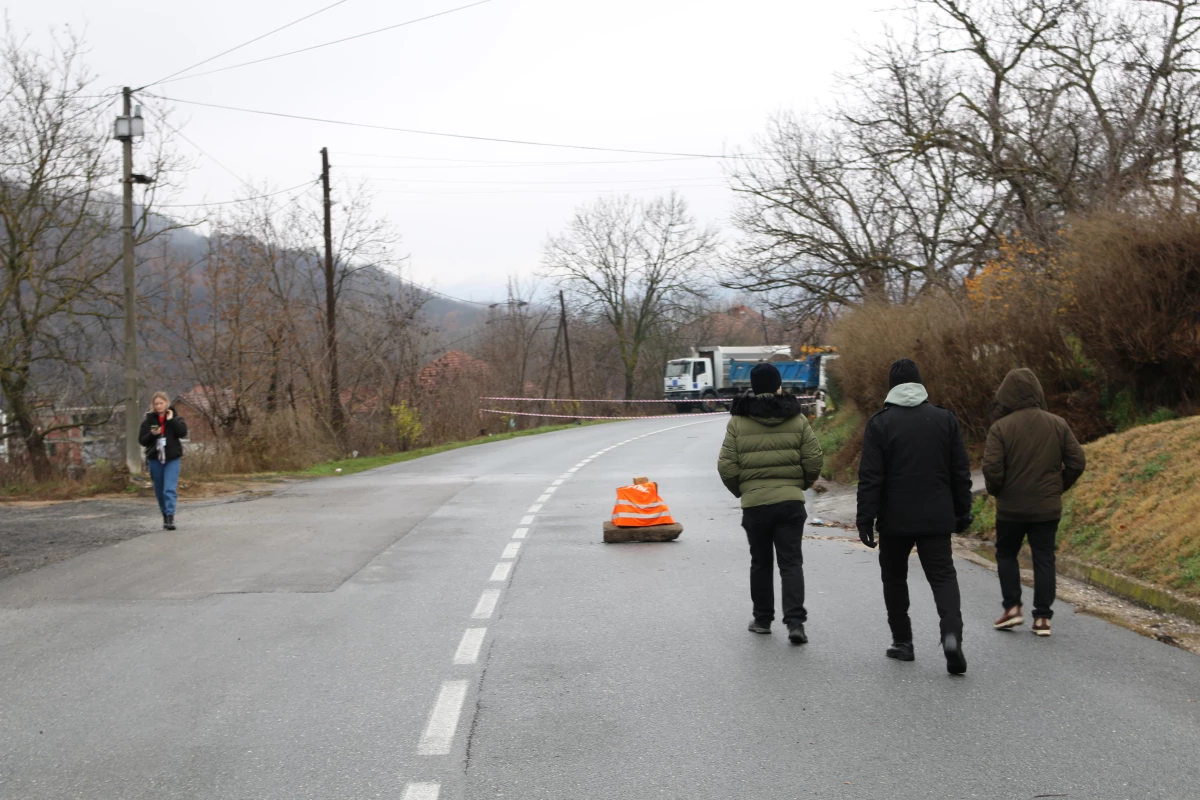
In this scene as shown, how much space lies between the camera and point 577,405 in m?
55.2

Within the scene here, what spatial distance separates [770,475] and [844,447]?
13270 mm

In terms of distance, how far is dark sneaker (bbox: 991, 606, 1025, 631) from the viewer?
727 centimetres

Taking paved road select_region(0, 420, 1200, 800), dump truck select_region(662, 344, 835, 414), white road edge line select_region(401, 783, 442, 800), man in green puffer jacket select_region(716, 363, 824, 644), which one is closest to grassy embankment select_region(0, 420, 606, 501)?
paved road select_region(0, 420, 1200, 800)

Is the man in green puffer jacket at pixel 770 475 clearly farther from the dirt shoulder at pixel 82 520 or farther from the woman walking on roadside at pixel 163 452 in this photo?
the woman walking on roadside at pixel 163 452

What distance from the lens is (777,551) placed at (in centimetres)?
712

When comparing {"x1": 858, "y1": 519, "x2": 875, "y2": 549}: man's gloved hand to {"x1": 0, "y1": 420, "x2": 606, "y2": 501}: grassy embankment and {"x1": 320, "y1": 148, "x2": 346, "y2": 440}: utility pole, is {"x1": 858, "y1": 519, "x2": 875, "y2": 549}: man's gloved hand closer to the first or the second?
{"x1": 0, "y1": 420, "x2": 606, "y2": 501}: grassy embankment

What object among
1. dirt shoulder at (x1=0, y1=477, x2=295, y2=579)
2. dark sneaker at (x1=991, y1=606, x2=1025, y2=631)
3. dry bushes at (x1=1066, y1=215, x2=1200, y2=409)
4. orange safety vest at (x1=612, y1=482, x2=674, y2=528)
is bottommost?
dark sneaker at (x1=991, y1=606, x2=1025, y2=631)

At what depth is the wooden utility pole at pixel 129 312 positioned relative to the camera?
18.9 metres

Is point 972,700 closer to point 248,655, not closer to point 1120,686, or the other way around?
point 1120,686

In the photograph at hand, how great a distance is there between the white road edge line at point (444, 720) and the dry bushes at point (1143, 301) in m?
9.64

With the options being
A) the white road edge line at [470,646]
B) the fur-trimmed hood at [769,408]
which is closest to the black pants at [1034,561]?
the fur-trimmed hood at [769,408]

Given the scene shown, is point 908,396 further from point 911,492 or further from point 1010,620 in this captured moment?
point 1010,620

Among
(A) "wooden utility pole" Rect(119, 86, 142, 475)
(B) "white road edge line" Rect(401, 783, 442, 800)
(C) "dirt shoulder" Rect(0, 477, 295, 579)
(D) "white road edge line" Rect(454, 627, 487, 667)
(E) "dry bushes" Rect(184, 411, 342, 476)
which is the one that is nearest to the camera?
(B) "white road edge line" Rect(401, 783, 442, 800)

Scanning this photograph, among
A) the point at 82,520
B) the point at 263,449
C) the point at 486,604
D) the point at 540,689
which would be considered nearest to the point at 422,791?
the point at 540,689
